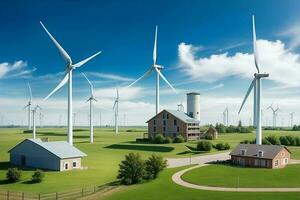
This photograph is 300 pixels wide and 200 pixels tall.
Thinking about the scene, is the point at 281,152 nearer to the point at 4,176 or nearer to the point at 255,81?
the point at 255,81

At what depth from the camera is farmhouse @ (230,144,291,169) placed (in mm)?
65625

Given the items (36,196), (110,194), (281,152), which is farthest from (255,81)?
(36,196)

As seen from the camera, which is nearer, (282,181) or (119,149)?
(282,181)

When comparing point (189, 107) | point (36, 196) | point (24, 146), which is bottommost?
point (36, 196)

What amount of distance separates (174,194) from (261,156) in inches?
1101

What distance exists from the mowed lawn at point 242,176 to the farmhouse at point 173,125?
1860 inches

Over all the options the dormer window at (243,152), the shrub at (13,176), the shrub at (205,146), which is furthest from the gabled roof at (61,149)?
the shrub at (205,146)

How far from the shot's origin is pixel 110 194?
151ft

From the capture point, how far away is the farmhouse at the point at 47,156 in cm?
6388

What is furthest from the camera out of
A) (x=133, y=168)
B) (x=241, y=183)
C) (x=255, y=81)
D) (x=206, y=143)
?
(x=206, y=143)

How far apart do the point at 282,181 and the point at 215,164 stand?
751 inches

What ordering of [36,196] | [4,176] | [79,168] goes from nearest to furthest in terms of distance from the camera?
[36,196], [4,176], [79,168]

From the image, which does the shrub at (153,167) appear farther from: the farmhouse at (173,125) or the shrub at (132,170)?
the farmhouse at (173,125)

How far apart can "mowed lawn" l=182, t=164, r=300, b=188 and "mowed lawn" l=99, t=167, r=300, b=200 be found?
469 cm
